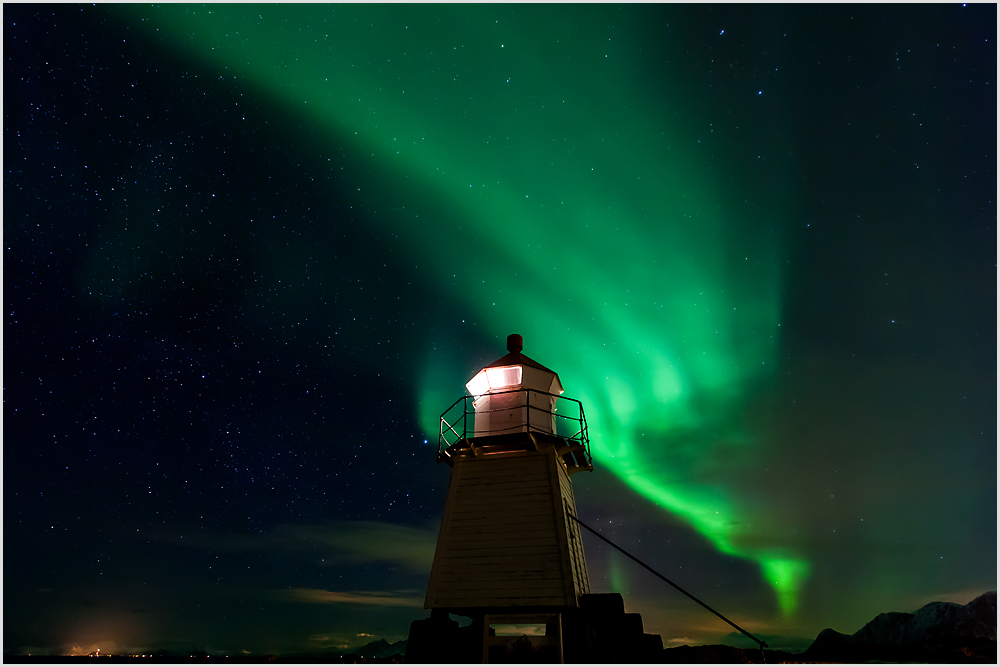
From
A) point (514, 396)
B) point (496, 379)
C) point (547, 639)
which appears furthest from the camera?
point (496, 379)

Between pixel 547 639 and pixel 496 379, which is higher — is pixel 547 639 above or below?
below

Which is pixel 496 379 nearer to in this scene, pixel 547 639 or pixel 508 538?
pixel 508 538

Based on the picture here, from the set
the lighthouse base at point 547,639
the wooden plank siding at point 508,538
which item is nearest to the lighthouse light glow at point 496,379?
the wooden plank siding at point 508,538

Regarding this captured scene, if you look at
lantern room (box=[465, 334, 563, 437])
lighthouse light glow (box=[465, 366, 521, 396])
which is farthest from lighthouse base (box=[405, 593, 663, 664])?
lighthouse light glow (box=[465, 366, 521, 396])

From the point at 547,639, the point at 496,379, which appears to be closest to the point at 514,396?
the point at 496,379

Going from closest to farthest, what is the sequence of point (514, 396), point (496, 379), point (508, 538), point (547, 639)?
point (547, 639) → point (508, 538) → point (514, 396) → point (496, 379)

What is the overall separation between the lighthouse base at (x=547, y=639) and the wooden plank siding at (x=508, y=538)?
38cm

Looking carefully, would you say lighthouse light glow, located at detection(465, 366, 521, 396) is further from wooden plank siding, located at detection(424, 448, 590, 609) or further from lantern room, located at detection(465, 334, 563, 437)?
wooden plank siding, located at detection(424, 448, 590, 609)

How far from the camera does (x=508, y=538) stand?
489 inches

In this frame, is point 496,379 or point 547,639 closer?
point 547,639

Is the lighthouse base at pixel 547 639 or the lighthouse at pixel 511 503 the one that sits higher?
the lighthouse at pixel 511 503

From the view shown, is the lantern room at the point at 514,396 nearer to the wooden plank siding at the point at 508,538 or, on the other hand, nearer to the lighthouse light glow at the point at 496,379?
the lighthouse light glow at the point at 496,379

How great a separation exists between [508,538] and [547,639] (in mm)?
2279

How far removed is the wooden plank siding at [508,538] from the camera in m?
11.6
